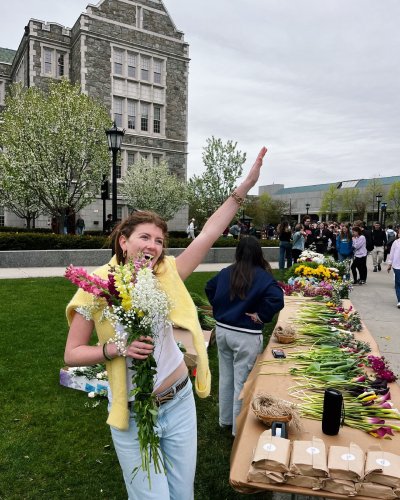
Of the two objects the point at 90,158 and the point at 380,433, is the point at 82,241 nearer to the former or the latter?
the point at 90,158

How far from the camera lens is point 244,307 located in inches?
174

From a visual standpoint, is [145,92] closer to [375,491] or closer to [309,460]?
[309,460]

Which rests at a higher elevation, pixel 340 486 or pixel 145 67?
pixel 145 67

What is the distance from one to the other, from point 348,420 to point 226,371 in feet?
5.85

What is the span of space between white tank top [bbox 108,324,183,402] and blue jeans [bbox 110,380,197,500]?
16 centimetres

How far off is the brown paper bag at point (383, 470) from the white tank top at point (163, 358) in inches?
50.0

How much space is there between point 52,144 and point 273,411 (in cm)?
2252

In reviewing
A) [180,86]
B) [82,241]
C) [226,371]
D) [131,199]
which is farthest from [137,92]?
[226,371]

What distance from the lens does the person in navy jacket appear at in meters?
4.44

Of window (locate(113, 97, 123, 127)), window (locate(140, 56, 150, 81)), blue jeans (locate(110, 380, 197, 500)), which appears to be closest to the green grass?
blue jeans (locate(110, 380, 197, 500))

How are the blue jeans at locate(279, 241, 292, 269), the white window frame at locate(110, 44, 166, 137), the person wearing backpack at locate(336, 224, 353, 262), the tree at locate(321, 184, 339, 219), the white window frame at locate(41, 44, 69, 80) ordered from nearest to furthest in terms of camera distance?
1. the person wearing backpack at locate(336, 224, 353, 262)
2. the blue jeans at locate(279, 241, 292, 269)
3. the white window frame at locate(41, 44, 69, 80)
4. the white window frame at locate(110, 44, 166, 137)
5. the tree at locate(321, 184, 339, 219)

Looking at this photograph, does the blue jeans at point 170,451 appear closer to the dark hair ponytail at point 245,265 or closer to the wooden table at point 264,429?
the wooden table at point 264,429

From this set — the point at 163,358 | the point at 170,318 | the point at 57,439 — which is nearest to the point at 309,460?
the point at 163,358

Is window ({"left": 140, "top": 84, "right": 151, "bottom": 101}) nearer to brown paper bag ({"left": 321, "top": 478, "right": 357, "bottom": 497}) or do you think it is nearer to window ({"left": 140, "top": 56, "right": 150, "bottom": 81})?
window ({"left": 140, "top": 56, "right": 150, "bottom": 81})
